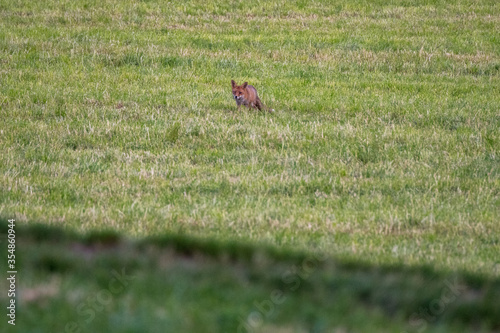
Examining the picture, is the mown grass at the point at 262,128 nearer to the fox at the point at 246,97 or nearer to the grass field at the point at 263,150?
the grass field at the point at 263,150

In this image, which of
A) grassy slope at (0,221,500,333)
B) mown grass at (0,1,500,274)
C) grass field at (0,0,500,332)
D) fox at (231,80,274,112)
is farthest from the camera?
fox at (231,80,274,112)

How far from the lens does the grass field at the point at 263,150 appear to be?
181 inches

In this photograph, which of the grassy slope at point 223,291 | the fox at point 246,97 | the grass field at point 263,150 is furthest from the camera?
the fox at point 246,97

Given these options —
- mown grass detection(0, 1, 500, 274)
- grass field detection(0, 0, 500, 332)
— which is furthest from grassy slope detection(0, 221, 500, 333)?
mown grass detection(0, 1, 500, 274)

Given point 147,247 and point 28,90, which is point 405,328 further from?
point 28,90

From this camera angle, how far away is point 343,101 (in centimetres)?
1373

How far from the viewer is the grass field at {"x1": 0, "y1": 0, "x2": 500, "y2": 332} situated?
459 centimetres

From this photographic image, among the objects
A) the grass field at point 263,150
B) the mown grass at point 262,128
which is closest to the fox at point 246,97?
the mown grass at point 262,128

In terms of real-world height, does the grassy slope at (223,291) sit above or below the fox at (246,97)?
above

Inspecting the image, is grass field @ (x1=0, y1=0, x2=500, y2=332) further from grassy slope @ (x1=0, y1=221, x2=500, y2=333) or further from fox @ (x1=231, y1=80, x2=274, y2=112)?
fox @ (x1=231, y1=80, x2=274, y2=112)

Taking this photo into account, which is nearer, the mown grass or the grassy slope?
the grassy slope

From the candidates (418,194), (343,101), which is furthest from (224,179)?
(343,101)

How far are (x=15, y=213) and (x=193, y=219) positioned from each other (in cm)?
186

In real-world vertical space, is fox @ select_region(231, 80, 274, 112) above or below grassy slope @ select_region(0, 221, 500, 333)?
below
